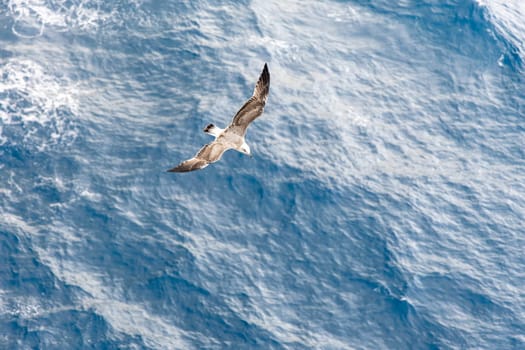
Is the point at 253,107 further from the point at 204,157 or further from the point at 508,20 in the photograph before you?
the point at 508,20

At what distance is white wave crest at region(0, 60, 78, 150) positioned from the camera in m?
75.3

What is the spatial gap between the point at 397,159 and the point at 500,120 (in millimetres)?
12612

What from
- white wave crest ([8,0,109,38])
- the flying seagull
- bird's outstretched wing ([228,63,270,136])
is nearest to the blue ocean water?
white wave crest ([8,0,109,38])

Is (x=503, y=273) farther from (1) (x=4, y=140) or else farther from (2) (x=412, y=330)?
(1) (x=4, y=140)

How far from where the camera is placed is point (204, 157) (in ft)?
176

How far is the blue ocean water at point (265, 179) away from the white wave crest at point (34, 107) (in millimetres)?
175

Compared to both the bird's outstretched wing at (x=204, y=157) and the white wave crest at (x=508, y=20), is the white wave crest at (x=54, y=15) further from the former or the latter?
the white wave crest at (x=508, y=20)

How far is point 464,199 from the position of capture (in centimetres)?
7806

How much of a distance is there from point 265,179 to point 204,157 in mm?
21020

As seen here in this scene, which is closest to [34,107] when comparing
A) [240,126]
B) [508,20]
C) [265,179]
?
[265,179]

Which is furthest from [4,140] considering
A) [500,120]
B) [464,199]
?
[500,120]

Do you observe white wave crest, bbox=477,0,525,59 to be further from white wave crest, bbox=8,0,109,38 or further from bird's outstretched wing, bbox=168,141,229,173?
bird's outstretched wing, bbox=168,141,229,173

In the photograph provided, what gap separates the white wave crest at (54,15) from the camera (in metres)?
85.1

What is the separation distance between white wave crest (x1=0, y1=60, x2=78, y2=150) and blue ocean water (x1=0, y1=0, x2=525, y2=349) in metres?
0.18
